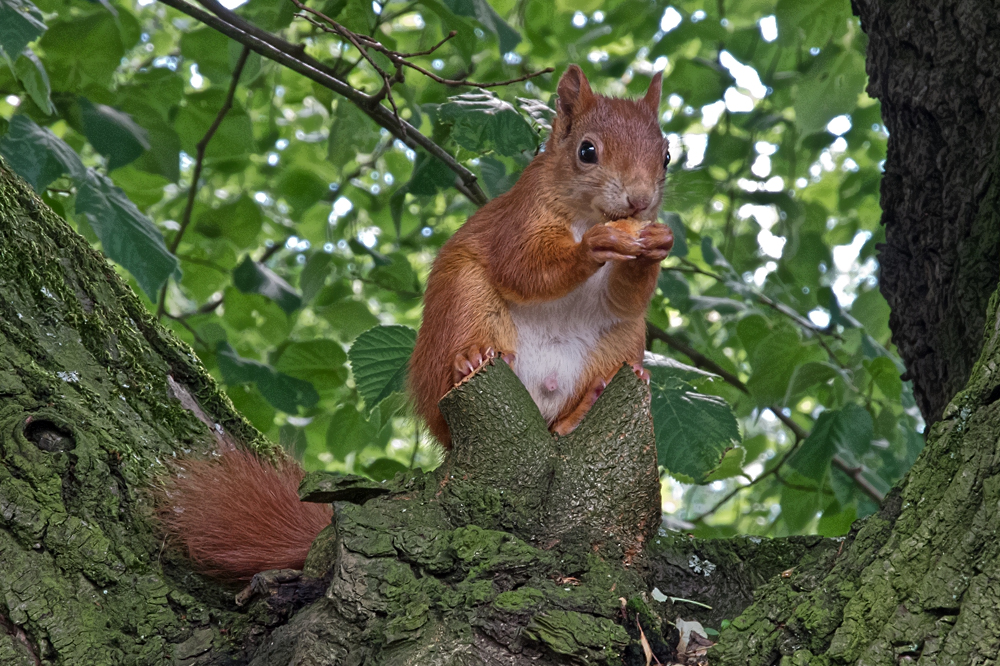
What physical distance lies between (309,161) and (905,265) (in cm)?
278

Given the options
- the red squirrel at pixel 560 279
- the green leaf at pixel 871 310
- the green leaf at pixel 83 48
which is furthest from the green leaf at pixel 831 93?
the green leaf at pixel 83 48

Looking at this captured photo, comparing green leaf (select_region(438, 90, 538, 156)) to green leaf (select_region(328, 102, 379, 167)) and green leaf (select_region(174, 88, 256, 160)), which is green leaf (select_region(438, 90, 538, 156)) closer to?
green leaf (select_region(328, 102, 379, 167))

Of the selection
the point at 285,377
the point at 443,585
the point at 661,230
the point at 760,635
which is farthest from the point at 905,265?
the point at 285,377

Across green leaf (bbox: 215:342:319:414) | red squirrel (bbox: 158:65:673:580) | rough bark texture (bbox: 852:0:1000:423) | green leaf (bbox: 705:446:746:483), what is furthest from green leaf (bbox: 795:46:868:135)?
green leaf (bbox: 215:342:319:414)

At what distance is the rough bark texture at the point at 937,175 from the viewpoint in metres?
1.77

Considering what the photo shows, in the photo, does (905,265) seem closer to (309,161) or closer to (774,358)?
(774,358)

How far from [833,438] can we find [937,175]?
2.72ft

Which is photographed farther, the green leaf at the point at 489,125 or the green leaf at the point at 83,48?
the green leaf at the point at 83,48

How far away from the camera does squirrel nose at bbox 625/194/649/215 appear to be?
1941 mm

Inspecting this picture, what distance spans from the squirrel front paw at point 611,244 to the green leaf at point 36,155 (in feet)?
4.09

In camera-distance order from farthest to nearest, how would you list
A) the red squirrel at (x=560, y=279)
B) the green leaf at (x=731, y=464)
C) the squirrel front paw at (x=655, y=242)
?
the green leaf at (x=731, y=464), the red squirrel at (x=560, y=279), the squirrel front paw at (x=655, y=242)

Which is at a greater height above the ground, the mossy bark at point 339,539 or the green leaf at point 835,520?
the green leaf at point 835,520

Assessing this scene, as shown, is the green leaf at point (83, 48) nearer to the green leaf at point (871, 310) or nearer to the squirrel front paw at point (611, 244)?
the squirrel front paw at point (611, 244)

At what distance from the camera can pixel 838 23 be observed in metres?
2.92
